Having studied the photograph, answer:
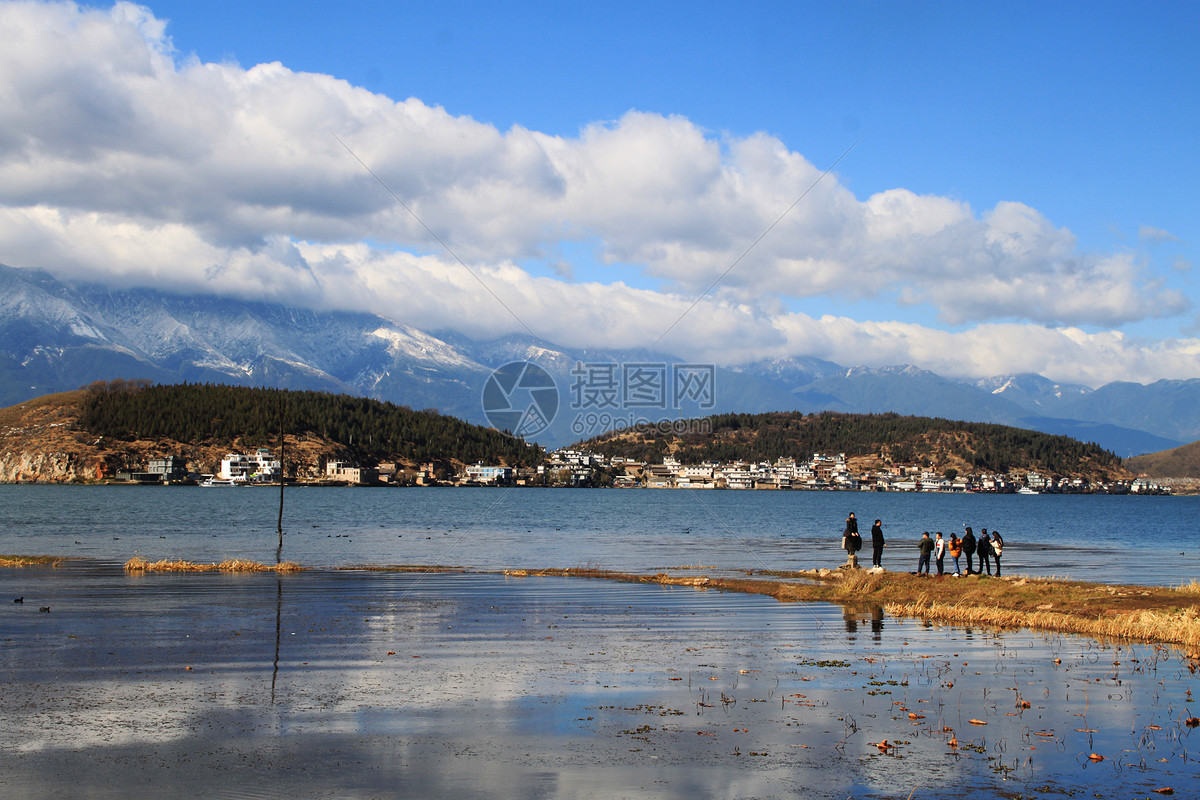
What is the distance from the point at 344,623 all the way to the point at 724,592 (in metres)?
18.7

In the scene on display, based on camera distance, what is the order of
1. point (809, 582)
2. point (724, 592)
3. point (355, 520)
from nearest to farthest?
point (724, 592) < point (809, 582) < point (355, 520)

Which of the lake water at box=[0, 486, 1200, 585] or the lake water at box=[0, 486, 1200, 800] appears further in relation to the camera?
the lake water at box=[0, 486, 1200, 585]

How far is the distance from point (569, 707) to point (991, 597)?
75.8 feet

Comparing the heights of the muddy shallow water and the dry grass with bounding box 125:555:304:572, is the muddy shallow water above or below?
above

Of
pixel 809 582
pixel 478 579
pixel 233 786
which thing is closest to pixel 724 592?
pixel 809 582

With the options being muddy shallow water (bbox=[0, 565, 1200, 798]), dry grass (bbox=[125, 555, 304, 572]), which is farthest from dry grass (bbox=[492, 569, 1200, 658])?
dry grass (bbox=[125, 555, 304, 572])

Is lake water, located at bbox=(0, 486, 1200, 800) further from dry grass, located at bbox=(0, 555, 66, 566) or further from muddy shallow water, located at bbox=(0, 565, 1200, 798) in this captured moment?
dry grass, located at bbox=(0, 555, 66, 566)

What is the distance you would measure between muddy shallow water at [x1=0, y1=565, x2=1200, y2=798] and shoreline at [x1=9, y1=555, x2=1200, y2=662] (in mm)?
2182

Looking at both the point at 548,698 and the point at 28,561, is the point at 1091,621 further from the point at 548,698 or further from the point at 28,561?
the point at 28,561

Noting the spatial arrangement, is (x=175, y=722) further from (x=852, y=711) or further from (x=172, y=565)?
(x=172, y=565)

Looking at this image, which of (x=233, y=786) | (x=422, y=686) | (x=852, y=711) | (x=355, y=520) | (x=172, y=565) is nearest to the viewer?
(x=233, y=786)

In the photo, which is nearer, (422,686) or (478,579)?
(422,686)

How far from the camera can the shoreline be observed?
28.5 m

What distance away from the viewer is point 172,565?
4869cm
